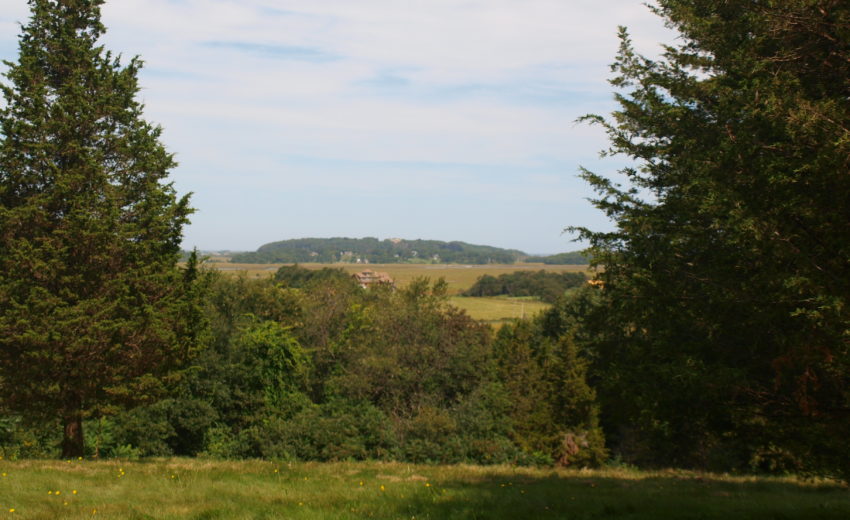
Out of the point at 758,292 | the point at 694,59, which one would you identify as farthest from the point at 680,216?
the point at 694,59

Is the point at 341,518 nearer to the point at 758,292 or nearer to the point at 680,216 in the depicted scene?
the point at 758,292

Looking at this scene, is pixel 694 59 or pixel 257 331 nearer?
pixel 694 59

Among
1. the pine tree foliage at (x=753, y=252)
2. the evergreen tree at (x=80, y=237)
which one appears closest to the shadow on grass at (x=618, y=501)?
the pine tree foliage at (x=753, y=252)

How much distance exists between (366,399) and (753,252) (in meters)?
24.4

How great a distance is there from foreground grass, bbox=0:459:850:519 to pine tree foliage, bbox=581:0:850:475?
1.28 meters

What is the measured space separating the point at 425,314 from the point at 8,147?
2587 centimetres

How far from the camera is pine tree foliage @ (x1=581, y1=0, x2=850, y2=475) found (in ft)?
24.6

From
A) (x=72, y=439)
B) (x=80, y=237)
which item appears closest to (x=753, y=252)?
(x=80, y=237)

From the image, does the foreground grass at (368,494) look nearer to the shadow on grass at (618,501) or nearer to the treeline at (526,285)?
the shadow on grass at (618,501)

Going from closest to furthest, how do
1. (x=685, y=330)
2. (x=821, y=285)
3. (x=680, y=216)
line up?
(x=821, y=285) < (x=685, y=330) < (x=680, y=216)

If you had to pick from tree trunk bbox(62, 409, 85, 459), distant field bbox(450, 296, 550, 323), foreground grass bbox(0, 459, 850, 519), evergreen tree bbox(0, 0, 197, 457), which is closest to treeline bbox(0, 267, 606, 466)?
tree trunk bbox(62, 409, 85, 459)

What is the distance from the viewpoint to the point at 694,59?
16031mm

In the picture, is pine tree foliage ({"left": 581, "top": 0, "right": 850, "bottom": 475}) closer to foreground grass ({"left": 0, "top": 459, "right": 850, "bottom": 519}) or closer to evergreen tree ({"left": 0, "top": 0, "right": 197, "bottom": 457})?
foreground grass ({"left": 0, "top": 459, "right": 850, "bottom": 519})

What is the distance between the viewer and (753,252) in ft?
29.7
